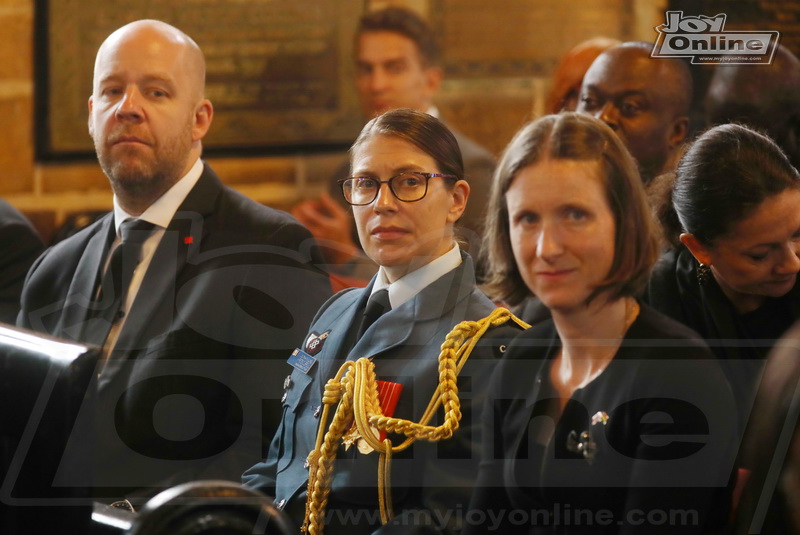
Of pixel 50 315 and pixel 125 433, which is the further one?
pixel 50 315

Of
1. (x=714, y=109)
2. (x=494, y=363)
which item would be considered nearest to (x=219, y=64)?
(x=714, y=109)

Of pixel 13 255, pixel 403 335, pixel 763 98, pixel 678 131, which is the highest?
pixel 763 98

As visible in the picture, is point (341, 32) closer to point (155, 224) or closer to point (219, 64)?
point (219, 64)

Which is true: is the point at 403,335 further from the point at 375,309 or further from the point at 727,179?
the point at 727,179

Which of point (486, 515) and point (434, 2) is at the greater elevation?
point (434, 2)

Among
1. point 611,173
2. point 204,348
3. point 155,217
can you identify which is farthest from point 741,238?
point 155,217

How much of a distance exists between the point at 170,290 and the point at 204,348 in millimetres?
186

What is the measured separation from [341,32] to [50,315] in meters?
2.31

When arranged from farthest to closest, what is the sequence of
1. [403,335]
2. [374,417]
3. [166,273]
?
[166,273]
[403,335]
[374,417]

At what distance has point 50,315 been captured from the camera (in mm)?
2533

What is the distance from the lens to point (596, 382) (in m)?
1.41

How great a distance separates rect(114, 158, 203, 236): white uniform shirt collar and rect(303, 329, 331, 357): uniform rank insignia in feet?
2.01

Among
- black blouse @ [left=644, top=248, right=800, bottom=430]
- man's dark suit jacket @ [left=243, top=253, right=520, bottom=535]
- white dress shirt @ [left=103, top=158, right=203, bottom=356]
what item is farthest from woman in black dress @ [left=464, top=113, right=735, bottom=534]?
white dress shirt @ [left=103, top=158, right=203, bottom=356]

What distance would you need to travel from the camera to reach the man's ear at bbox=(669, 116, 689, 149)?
2.45 meters
